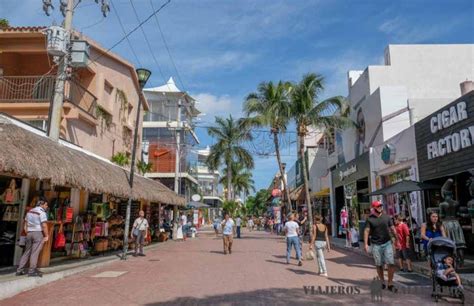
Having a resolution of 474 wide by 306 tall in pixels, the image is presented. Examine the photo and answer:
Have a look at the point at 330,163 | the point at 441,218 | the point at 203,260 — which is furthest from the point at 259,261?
the point at 330,163

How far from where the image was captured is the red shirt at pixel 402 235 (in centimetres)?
1077

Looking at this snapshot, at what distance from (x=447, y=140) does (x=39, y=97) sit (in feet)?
51.9

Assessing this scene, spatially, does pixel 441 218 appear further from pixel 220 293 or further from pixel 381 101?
pixel 381 101

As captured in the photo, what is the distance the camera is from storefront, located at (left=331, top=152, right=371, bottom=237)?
20.7m

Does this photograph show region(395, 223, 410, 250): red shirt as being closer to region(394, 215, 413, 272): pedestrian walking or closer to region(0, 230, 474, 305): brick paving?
region(394, 215, 413, 272): pedestrian walking

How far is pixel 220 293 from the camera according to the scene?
8047 mm

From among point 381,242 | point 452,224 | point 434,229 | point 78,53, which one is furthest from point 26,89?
point 452,224

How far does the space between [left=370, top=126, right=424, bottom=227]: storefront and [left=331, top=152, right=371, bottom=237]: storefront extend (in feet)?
3.32

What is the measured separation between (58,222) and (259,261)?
22.1ft

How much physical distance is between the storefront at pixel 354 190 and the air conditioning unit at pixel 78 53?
14044 millimetres

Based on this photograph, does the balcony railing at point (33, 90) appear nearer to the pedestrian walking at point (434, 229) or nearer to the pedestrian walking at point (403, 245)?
the pedestrian walking at point (403, 245)

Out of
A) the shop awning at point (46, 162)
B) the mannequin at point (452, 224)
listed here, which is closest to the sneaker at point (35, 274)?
the shop awning at point (46, 162)

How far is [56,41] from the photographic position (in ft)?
41.6

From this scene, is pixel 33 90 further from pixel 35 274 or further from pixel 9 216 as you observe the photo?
pixel 35 274
